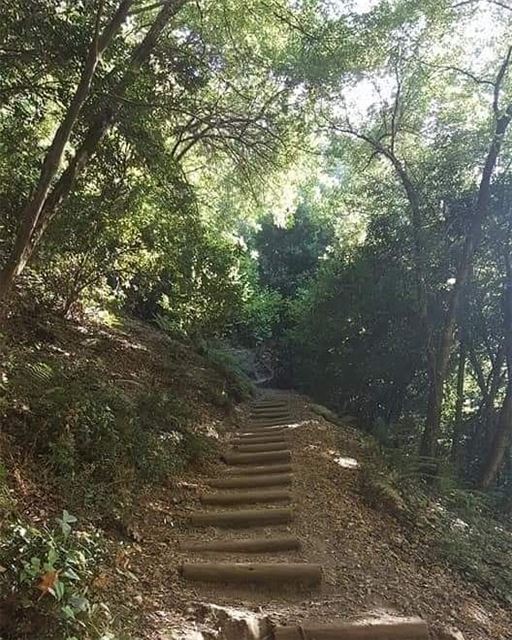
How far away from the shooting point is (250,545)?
4000 millimetres

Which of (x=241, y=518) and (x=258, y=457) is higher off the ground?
(x=258, y=457)

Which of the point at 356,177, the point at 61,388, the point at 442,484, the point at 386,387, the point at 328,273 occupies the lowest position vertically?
the point at 442,484

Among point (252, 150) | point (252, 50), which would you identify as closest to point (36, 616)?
point (252, 150)

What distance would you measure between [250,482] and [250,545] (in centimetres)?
140

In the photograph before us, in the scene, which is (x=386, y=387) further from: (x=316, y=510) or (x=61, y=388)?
(x=61, y=388)

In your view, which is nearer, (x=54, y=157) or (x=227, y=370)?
(x=54, y=157)

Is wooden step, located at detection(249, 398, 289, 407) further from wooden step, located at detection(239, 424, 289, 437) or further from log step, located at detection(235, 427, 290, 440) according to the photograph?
log step, located at detection(235, 427, 290, 440)

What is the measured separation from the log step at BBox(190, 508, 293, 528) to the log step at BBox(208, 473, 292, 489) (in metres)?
0.81

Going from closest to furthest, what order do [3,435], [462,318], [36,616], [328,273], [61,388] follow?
[36,616] < [3,435] < [61,388] < [462,318] < [328,273]

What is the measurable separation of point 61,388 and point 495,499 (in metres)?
6.77

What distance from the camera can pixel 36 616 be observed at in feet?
7.45

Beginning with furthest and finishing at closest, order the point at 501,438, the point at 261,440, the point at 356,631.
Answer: the point at 501,438
the point at 261,440
the point at 356,631

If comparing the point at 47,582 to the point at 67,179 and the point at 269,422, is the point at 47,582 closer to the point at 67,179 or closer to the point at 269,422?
the point at 67,179

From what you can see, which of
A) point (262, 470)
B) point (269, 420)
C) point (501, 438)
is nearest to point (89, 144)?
point (262, 470)
